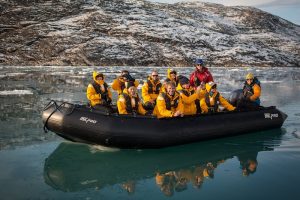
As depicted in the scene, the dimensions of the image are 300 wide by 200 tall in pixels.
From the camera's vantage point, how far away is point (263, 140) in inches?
458

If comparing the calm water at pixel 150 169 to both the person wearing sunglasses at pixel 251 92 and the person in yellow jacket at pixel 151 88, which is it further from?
the person in yellow jacket at pixel 151 88

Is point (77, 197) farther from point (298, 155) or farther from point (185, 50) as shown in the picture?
point (185, 50)

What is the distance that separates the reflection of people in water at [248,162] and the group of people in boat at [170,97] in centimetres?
197

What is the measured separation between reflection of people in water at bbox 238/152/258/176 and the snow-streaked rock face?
272 ft

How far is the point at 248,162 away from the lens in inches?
365

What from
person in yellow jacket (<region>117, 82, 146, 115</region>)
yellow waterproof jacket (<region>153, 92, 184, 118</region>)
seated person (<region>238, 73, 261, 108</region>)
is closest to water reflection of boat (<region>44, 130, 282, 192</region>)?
yellow waterproof jacket (<region>153, 92, 184, 118</region>)

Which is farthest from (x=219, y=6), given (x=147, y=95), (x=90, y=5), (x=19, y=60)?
(x=147, y=95)

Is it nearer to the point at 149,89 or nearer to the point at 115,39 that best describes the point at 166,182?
the point at 149,89

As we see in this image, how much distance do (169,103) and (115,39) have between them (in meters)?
95.5

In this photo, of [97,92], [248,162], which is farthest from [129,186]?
[97,92]

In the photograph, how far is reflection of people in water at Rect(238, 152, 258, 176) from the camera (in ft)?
28.0

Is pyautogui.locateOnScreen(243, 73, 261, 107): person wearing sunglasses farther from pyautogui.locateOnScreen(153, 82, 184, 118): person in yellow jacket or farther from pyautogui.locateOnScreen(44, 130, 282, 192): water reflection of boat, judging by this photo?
pyautogui.locateOnScreen(153, 82, 184, 118): person in yellow jacket

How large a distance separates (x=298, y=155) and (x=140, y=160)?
4104mm

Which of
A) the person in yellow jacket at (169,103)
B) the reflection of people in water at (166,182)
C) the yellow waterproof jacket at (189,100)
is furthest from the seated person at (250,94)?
the reflection of people in water at (166,182)
